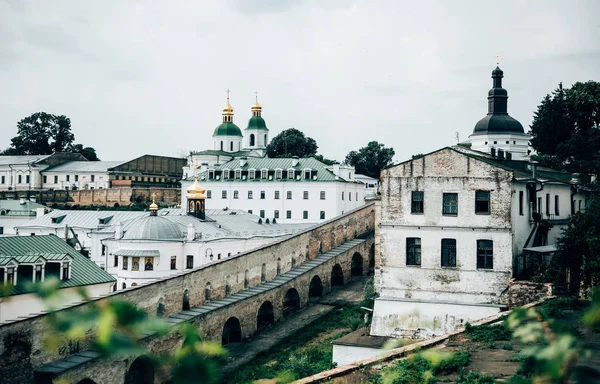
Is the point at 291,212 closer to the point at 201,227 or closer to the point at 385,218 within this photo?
the point at 201,227

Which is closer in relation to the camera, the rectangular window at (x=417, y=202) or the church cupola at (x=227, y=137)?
the rectangular window at (x=417, y=202)

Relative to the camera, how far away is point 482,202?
25172 mm

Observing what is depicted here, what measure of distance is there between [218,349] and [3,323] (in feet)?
61.7

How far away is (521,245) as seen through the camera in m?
26.2

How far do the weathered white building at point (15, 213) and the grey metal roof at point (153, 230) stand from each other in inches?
823

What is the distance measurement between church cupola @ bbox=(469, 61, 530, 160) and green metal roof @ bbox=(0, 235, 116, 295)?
31.6 meters

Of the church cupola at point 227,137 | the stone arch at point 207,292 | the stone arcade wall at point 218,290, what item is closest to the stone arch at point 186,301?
the stone arcade wall at point 218,290

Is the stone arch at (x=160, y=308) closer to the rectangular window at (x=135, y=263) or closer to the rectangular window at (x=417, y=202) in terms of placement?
the rectangular window at (x=417, y=202)

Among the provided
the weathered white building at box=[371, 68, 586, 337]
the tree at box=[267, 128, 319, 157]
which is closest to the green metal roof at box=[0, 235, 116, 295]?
the weathered white building at box=[371, 68, 586, 337]

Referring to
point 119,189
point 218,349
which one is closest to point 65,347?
point 218,349

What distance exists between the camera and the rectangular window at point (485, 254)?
24.9 meters

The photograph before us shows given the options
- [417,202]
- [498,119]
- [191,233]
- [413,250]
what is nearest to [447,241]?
[413,250]

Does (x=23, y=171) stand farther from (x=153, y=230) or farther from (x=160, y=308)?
(x=160, y=308)

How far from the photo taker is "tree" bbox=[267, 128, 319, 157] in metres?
85.2
